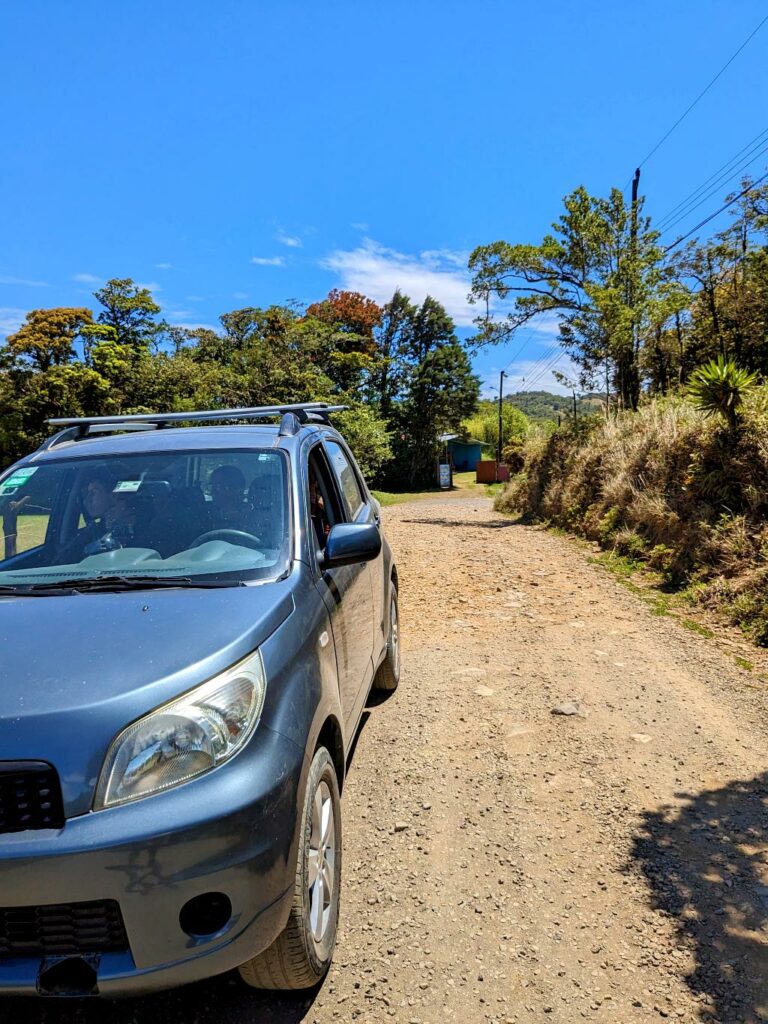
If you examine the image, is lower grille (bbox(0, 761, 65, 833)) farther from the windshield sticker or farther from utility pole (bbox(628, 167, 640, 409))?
utility pole (bbox(628, 167, 640, 409))

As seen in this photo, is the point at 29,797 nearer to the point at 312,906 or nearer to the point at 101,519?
the point at 312,906

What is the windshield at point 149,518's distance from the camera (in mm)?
2697

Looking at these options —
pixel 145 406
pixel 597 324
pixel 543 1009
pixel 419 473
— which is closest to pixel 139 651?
pixel 543 1009

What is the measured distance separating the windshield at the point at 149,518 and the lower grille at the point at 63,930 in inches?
44.1

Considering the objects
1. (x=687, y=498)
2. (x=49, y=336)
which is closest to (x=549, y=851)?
(x=687, y=498)

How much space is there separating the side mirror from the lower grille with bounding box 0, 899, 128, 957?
148 centimetres

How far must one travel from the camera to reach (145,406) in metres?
32.9

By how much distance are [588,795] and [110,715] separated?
8.91 ft

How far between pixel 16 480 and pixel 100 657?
70.2 inches

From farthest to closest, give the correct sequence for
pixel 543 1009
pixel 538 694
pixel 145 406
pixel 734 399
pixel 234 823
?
pixel 145 406
pixel 734 399
pixel 538 694
pixel 543 1009
pixel 234 823

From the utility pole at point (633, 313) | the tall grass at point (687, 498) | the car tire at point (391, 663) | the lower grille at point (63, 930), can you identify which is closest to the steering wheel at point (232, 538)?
the lower grille at point (63, 930)

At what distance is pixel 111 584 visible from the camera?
2525mm

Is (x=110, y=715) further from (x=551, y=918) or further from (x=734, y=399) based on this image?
(x=734, y=399)

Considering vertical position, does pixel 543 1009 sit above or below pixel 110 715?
below
